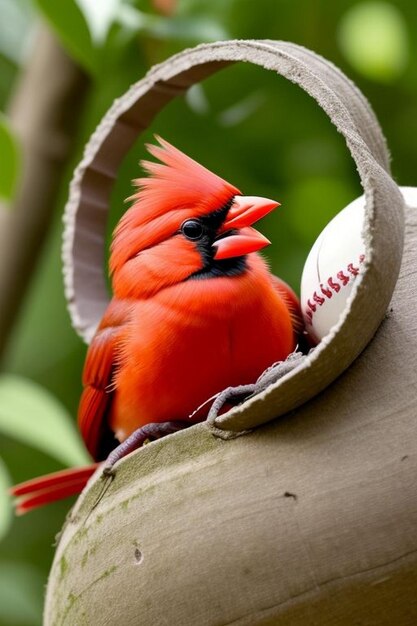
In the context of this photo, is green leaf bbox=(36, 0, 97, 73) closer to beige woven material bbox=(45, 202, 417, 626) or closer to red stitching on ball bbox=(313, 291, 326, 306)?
red stitching on ball bbox=(313, 291, 326, 306)

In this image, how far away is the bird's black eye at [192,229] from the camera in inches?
46.4

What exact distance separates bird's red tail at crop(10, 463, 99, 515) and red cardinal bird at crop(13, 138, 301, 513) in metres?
0.09

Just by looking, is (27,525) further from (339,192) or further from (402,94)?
(402,94)

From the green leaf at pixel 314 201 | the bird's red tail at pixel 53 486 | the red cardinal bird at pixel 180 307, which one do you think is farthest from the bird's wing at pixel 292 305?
the green leaf at pixel 314 201

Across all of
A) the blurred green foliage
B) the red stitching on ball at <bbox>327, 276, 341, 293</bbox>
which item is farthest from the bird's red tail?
the blurred green foliage

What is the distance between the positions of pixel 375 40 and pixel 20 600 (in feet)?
4.72

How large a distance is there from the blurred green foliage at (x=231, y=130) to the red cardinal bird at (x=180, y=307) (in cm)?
86

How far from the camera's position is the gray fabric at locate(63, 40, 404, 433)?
920 millimetres

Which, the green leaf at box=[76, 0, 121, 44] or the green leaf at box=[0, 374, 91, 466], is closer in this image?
the green leaf at box=[0, 374, 91, 466]

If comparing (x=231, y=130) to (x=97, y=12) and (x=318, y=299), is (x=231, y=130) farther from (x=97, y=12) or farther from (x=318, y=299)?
(x=318, y=299)

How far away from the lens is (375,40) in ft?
7.89

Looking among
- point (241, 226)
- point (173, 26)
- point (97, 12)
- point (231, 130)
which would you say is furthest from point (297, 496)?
point (231, 130)

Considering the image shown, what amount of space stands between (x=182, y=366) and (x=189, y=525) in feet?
0.69

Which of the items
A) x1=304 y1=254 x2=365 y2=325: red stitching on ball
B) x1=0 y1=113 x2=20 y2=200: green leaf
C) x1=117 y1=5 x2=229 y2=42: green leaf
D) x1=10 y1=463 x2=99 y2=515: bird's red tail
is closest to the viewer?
x1=304 y1=254 x2=365 y2=325: red stitching on ball
